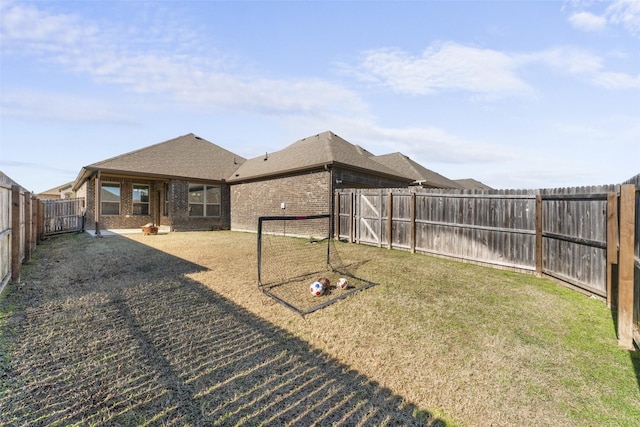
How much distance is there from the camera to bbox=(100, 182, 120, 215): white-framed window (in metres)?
15.9

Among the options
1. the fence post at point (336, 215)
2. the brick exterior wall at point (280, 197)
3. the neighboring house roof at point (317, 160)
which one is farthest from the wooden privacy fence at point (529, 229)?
the neighboring house roof at point (317, 160)

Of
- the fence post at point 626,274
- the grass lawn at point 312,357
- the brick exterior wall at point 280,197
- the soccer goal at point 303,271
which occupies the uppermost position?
the brick exterior wall at point 280,197

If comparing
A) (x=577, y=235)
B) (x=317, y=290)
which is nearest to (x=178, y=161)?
(x=317, y=290)

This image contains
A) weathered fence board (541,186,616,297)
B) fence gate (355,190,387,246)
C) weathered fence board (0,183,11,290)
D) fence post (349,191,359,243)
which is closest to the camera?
weathered fence board (541,186,616,297)

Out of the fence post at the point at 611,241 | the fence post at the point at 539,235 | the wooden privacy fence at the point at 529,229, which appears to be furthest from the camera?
the fence post at the point at 539,235

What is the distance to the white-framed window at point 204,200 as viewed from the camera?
56.1 feet

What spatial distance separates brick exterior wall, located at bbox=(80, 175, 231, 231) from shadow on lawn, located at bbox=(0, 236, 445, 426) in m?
11.9

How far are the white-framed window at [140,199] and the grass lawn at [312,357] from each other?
12.9 meters

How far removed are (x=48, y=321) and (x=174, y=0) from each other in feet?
25.8

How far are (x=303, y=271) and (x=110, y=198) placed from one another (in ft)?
50.7

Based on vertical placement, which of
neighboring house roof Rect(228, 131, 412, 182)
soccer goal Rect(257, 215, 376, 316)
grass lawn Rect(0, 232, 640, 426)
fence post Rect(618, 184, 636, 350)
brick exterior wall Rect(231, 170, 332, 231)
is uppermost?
neighboring house roof Rect(228, 131, 412, 182)

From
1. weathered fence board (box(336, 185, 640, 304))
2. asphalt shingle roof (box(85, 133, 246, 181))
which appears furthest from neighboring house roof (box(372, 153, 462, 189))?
asphalt shingle roof (box(85, 133, 246, 181))

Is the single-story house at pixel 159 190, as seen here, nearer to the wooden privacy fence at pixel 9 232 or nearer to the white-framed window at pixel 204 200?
the white-framed window at pixel 204 200

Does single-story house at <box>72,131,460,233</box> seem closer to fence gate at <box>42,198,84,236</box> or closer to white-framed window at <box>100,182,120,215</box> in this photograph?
white-framed window at <box>100,182,120,215</box>
